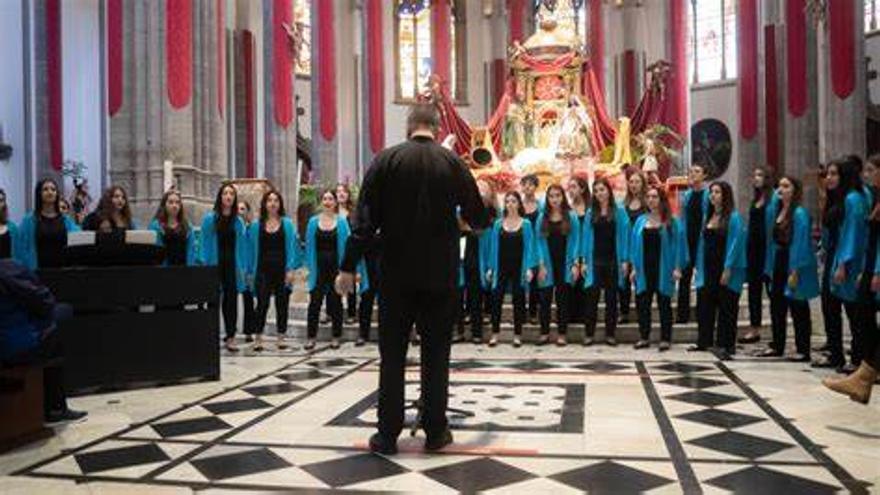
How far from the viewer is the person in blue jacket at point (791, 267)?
684 centimetres

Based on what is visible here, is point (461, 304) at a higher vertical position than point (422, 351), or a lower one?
lower

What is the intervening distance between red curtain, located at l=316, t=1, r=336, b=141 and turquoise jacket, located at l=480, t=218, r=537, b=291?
990 cm

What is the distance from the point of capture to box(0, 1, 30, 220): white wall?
16094mm

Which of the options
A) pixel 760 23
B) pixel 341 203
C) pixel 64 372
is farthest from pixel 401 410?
pixel 760 23

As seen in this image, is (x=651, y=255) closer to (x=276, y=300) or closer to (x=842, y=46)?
(x=276, y=300)

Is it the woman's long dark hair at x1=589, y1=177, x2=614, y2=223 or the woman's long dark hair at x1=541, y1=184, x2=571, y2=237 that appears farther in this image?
the woman's long dark hair at x1=541, y1=184, x2=571, y2=237

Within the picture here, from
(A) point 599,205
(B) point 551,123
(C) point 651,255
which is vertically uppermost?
(B) point 551,123

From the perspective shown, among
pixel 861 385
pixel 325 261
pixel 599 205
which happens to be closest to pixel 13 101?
pixel 325 261

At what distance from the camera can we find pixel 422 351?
4176mm

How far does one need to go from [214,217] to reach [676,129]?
475 inches

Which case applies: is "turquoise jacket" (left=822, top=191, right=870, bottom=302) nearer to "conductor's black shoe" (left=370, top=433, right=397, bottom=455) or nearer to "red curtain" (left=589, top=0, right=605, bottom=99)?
"conductor's black shoe" (left=370, top=433, right=397, bottom=455)

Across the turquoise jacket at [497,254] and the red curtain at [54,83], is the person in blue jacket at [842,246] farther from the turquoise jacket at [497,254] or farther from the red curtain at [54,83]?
the red curtain at [54,83]

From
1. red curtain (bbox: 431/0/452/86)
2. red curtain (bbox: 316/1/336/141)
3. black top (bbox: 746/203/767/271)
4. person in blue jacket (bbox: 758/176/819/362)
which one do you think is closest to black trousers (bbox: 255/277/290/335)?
black top (bbox: 746/203/767/271)

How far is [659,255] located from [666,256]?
0.07m
